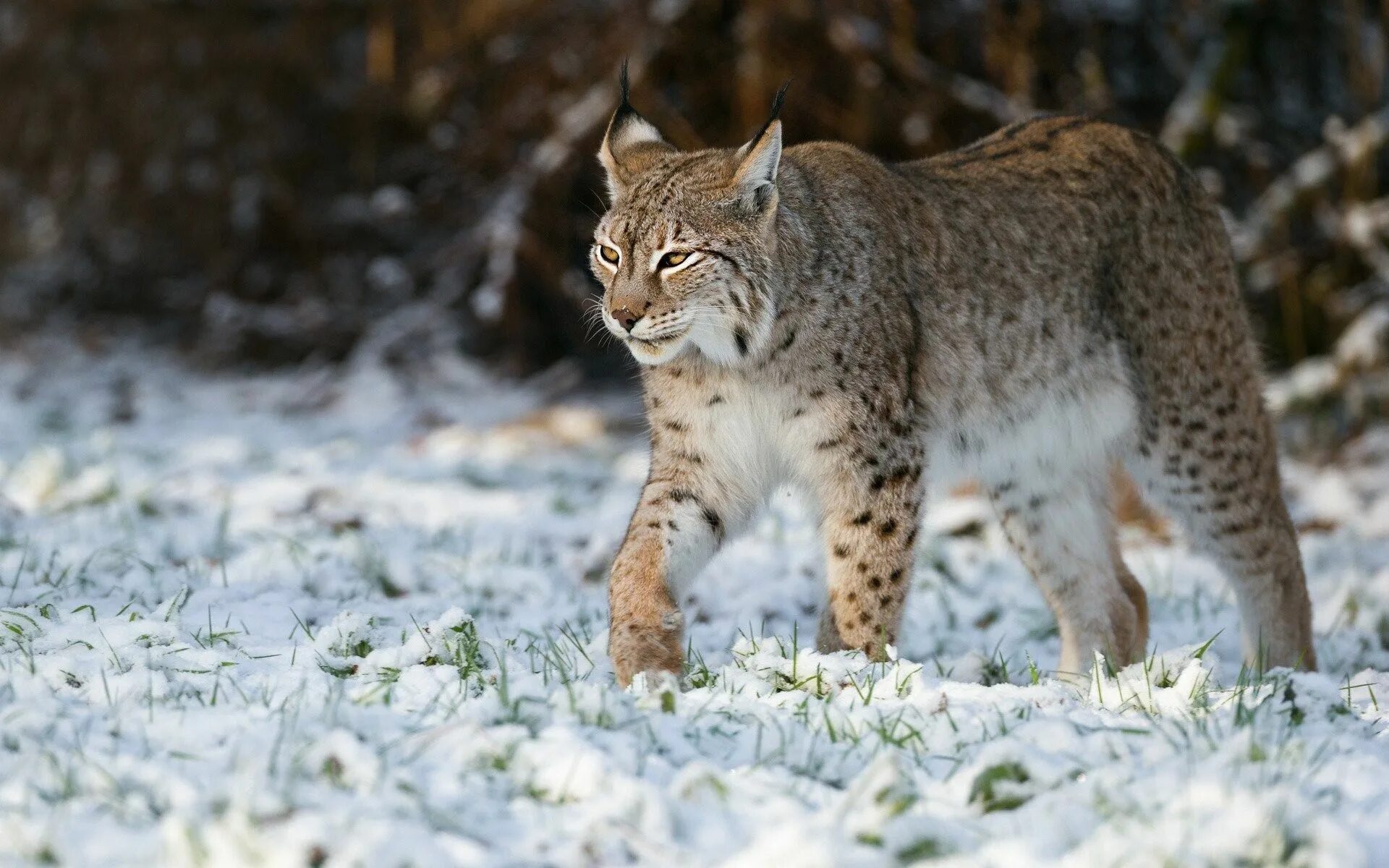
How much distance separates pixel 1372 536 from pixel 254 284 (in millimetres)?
7721

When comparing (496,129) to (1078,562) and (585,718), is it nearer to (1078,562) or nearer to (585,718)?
(1078,562)

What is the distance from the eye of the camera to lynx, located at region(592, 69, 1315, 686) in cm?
372

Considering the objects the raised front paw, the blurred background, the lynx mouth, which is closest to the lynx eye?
the lynx mouth

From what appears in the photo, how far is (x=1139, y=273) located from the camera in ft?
14.8

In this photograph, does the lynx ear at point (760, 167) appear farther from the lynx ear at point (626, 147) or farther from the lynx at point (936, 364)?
the lynx ear at point (626, 147)

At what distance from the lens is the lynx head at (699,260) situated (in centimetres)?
363

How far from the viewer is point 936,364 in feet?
13.3

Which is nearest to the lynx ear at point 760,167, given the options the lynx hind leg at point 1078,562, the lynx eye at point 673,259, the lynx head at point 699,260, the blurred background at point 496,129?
the lynx head at point 699,260

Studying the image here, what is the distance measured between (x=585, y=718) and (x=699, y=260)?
1295mm

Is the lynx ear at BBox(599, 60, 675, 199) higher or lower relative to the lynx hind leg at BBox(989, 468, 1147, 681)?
higher

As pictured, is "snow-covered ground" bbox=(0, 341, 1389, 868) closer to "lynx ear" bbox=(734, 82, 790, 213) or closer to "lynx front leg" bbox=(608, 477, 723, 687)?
"lynx front leg" bbox=(608, 477, 723, 687)

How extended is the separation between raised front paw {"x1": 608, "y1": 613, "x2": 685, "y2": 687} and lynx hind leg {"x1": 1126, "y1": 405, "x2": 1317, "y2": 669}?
5.77ft

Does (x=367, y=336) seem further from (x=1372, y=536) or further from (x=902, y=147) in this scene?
(x=1372, y=536)

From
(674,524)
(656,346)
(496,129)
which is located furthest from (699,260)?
(496,129)
